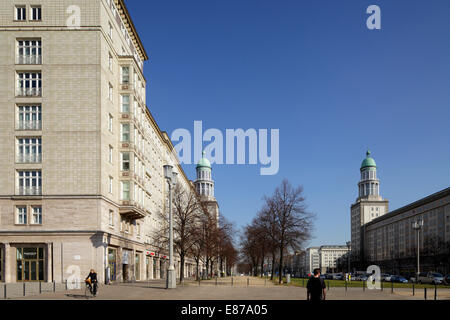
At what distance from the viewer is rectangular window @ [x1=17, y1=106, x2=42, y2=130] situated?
44.6 meters

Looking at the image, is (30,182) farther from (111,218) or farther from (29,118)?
(111,218)

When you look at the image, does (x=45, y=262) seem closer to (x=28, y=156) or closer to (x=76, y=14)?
(x=28, y=156)

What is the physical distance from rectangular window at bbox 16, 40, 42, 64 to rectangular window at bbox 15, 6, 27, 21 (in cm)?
229

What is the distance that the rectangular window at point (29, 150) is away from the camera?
44.2 meters

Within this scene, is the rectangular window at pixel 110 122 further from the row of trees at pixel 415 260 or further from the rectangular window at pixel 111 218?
the row of trees at pixel 415 260

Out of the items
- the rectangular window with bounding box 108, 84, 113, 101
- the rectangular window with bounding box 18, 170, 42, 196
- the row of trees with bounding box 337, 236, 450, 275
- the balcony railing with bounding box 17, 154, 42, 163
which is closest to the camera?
the rectangular window with bounding box 18, 170, 42, 196

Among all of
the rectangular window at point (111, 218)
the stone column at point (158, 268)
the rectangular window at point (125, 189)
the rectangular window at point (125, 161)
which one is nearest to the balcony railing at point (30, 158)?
the rectangular window at point (111, 218)

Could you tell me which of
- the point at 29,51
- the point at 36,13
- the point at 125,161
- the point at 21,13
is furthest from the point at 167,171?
the point at 21,13

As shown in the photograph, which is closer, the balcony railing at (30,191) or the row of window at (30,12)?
the balcony railing at (30,191)

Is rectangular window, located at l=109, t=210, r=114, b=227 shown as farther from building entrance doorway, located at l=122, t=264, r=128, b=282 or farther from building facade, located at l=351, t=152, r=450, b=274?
building facade, located at l=351, t=152, r=450, b=274

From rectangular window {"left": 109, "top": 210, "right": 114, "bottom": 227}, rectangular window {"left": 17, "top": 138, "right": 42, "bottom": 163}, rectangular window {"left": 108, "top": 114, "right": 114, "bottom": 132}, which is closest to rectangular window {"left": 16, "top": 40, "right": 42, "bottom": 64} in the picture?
rectangular window {"left": 17, "top": 138, "right": 42, "bottom": 163}

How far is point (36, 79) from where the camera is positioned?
45.0 meters

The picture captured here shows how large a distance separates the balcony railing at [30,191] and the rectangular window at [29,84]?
353 inches

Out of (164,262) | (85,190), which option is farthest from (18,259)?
(164,262)
